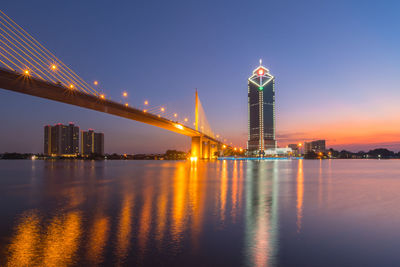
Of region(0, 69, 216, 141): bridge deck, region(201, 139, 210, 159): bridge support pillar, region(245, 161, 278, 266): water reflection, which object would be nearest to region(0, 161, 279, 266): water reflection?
region(245, 161, 278, 266): water reflection

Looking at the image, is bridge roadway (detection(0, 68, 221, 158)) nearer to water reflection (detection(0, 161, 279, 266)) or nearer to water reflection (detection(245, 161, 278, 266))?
water reflection (detection(0, 161, 279, 266))

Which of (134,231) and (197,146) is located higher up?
(197,146)

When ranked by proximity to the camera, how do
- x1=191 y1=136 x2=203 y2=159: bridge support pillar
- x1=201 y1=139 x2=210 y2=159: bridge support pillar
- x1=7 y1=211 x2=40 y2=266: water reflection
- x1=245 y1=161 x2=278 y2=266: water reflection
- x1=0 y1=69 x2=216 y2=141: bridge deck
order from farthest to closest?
x1=201 y1=139 x2=210 y2=159: bridge support pillar
x1=191 y1=136 x2=203 y2=159: bridge support pillar
x1=0 y1=69 x2=216 y2=141: bridge deck
x1=245 y1=161 x2=278 y2=266: water reflection
x1=7 y1=211 x2=40 y2=266: water reflection

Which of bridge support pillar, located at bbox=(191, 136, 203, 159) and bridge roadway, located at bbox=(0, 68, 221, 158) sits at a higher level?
bridge roadway, located at bbox=(0, 68, 221, 158)

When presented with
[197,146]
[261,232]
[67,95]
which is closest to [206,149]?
[197,146]

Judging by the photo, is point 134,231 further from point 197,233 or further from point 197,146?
point 197,146

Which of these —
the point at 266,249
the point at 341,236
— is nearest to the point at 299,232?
the point at 341,236

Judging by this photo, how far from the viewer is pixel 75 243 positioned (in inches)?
261

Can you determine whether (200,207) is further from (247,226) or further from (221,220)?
(247,226)

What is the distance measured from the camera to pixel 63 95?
3772cm

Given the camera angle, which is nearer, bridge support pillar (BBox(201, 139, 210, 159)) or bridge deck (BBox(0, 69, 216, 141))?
bridge deck (BBox(0, 69, 216, 141))

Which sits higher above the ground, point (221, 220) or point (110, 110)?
point (110, 110)

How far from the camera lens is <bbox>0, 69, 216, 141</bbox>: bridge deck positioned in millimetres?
30448

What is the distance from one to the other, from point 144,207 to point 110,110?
1623 inches
